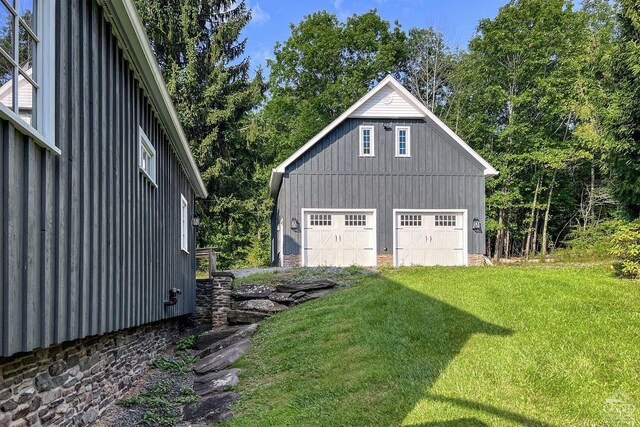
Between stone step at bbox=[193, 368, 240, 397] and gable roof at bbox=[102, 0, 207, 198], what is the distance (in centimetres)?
418

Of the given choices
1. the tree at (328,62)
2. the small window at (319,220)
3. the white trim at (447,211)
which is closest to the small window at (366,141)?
the white trim at (447,211)

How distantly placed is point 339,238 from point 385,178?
256 centimetres

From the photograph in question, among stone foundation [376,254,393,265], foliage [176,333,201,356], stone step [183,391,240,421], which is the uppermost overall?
stone foundation [376,254,393,265]

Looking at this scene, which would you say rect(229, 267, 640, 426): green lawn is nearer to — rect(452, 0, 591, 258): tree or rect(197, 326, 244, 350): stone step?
rect(197, 326, 244, 350): stone step

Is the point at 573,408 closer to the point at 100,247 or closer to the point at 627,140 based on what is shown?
the point at 100,247

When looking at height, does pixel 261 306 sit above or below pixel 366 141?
below

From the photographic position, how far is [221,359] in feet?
24.5

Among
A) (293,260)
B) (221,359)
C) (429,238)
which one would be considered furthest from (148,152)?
(429,238)

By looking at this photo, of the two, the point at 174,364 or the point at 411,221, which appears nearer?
the point at 174,364

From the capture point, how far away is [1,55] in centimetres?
301

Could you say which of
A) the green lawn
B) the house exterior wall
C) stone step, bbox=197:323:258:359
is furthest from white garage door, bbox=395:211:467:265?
stone step, bbox=197:323:258:359

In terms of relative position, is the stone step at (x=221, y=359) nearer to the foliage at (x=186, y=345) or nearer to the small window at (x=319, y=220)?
the foliage at (x=186, y=345)

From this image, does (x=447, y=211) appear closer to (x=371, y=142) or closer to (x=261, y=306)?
(x=371, y=142)

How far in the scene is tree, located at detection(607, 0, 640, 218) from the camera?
412 inches
